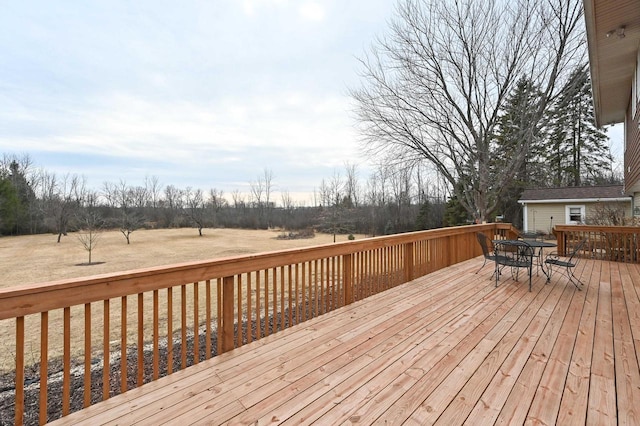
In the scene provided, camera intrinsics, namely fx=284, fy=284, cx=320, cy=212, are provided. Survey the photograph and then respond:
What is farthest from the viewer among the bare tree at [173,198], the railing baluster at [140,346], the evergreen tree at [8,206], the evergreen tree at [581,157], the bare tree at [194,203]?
the bare tree at [173,198]

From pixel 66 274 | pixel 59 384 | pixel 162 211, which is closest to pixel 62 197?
pixel 162 211

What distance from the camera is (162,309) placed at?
7.30 m

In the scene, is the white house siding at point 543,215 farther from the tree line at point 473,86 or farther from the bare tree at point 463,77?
the bare tree at point 463,77

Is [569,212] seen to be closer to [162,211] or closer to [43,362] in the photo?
[43,362]

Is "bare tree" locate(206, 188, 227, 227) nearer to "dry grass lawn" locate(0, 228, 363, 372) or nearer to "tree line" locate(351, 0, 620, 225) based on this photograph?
"dry grass lawn" locate(0, 228, 363, 372)

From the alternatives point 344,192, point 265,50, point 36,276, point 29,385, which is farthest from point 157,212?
point 29,385

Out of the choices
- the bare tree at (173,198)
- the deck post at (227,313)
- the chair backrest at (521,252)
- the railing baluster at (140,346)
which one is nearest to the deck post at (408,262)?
the chair backrest at (521,252)

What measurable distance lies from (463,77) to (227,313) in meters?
11.0

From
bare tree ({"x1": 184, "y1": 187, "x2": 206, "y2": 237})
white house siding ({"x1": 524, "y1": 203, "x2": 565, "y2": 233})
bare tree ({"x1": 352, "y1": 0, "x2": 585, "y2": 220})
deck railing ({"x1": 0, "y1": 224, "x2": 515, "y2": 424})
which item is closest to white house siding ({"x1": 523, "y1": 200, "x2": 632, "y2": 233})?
white house siding ({"x1": 524, "y1": 203, "x2": 565, "y2": 233})

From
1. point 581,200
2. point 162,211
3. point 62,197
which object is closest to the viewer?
point 581,200

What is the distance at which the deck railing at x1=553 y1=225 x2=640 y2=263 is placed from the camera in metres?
6.02

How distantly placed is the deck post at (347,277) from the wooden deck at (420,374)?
20cm

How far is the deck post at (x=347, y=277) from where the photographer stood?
353cm

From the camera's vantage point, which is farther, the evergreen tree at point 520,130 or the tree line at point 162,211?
the tree line at point 162,211
